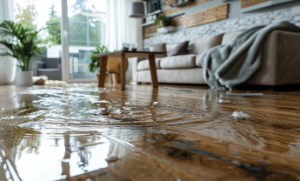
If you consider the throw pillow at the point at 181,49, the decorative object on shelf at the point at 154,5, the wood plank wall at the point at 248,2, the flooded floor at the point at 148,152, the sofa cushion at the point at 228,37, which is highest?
the decorative object on shelf at the point at 154,5

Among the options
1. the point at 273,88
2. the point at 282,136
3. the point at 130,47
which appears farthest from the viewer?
the point at 130,47

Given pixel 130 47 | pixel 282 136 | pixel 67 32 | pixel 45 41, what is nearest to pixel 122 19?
pixel 67 32

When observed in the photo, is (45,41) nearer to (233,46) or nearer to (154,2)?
(154,2)

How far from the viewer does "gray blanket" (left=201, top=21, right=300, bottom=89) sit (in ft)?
6.66

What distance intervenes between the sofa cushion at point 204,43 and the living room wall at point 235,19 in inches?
13.0

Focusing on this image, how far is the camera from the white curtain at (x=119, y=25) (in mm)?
5191

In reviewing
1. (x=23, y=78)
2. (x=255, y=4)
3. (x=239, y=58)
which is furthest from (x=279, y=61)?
(x=23, y=78)

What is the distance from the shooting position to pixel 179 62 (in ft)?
10.2

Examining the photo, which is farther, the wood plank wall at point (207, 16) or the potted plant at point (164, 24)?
the potted plant at point (164, 24)

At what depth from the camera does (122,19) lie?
5.34 m

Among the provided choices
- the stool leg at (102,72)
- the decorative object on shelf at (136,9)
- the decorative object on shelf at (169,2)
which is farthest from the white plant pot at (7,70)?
the decorative object on shelf at (169,2)

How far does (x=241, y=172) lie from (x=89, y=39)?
5124 mm

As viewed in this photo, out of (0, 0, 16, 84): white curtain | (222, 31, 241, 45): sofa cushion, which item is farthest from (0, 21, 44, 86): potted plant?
(222, 31, 241, 45): sofa cushion

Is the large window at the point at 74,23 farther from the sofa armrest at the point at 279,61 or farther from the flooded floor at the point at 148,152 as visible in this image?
the flooded floor at the point at 148,152
